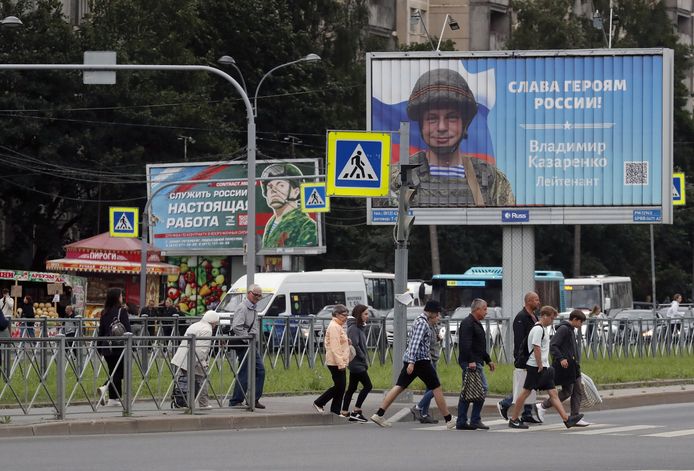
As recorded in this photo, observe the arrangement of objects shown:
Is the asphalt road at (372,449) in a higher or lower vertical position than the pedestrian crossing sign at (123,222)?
lower

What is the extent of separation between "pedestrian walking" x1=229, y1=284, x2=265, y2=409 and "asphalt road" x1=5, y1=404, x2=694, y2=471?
117cm

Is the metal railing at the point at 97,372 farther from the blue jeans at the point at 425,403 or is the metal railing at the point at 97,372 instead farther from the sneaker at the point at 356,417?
the blue jeans at the point at 425,403

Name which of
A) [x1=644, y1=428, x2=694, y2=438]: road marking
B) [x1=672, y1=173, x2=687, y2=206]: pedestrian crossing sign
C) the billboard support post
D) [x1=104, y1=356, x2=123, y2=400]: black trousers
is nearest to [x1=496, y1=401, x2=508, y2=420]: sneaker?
the billboard support post

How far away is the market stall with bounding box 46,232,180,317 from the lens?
5116cm

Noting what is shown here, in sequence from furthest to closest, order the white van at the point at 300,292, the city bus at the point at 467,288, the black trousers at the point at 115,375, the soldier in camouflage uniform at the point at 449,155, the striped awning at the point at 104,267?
the city bus at the point at 467,288, the striped awning at the point at 104,267, the white van at the point at 300,292, the soldier in camouflage uniform at the point at 449,155, the black trousers at the point at 115,375

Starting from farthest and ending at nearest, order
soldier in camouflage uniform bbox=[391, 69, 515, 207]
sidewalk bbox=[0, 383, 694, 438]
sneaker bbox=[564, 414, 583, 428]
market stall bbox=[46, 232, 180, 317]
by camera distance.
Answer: market stall bbox=[46, 232, 180, 317], soldier in camouflage uniform bbox=[391, 69, 515, 207], sneaker bbox=[564, 414, 583, 428], sidewalk bbox=[0, 383, 694, 438]

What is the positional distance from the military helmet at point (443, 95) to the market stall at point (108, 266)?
19.3 metres

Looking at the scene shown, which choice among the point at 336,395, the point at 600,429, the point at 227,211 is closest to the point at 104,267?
the point at 227,211

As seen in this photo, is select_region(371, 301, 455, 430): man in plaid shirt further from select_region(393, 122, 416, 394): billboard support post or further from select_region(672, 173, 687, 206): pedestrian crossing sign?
select_region(672, 173, 687, 206): pedestrian crossing sign

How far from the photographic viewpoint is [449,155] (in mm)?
33406

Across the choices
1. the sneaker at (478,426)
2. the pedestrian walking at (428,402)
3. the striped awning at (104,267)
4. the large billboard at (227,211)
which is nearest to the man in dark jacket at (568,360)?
the sneaker at (478,426)

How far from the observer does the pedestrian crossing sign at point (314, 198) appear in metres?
49.1

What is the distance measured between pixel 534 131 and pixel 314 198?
55.0 ft

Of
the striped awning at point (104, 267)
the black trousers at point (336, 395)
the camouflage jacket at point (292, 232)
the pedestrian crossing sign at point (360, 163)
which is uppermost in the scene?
the pedestrian crossing sign at point (360, 163)
